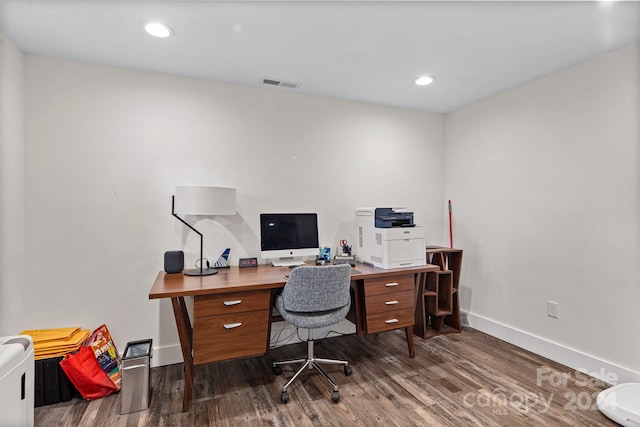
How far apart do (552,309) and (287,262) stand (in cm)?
226

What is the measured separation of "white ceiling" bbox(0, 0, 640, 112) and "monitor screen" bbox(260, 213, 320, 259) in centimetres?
119

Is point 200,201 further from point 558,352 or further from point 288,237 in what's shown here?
point 558,352

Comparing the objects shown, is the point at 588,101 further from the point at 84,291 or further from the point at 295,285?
the point at 84,291

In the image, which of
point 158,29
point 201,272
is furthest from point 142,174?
point 158,29

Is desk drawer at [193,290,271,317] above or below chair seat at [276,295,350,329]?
above

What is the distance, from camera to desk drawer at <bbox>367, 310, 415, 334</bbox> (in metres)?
2.49

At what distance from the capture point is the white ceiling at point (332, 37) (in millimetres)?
1779

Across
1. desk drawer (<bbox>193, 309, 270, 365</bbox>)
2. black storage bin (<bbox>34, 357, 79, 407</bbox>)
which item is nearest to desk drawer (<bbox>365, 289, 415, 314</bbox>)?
desk drawer (<bbox>193, 309, 270, 365</bbox>)

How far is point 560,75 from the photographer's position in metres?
2.59

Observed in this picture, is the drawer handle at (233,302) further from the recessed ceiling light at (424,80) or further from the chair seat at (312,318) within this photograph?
the recessed ceiling light at (424,80)

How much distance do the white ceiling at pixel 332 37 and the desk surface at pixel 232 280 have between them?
160cm

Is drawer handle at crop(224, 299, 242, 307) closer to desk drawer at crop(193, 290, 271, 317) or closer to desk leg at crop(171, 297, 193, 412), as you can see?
desk drawer at crop(193, 290, 271, 317)

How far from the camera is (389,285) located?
255 cm

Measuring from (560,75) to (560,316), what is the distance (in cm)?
195
